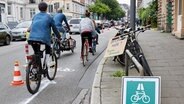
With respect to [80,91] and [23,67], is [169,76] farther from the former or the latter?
[23,67]

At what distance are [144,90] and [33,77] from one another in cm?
367

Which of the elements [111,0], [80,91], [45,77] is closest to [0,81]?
[45,77]

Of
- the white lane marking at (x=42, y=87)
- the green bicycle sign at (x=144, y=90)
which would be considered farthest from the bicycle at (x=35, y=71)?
the green bicycle sign at (x=144, y=90)

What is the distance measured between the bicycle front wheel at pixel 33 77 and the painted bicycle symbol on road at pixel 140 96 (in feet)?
10.9

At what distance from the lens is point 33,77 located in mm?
7926

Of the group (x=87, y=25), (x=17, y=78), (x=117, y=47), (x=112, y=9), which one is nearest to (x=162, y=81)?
(x=117, y=47)

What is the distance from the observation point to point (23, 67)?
463 inches

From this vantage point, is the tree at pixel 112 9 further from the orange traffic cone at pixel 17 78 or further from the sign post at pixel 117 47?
the sign post at pixel 117 47

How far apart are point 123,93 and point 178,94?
7.19 ft

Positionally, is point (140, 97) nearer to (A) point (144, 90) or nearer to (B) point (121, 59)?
(A) point (144, 90)

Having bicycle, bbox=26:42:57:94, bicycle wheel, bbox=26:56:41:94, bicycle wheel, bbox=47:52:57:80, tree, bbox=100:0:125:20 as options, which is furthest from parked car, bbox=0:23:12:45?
tree, bbox=100:0:125:20

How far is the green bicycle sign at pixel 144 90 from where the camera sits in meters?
4.75

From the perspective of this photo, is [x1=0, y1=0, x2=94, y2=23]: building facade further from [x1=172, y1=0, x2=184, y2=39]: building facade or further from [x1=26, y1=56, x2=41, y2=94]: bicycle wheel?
[x1=26, y1=56, x2=41, y2=94]: bicycle wheel

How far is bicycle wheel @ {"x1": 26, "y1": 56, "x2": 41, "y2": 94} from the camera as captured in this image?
25.2ft
